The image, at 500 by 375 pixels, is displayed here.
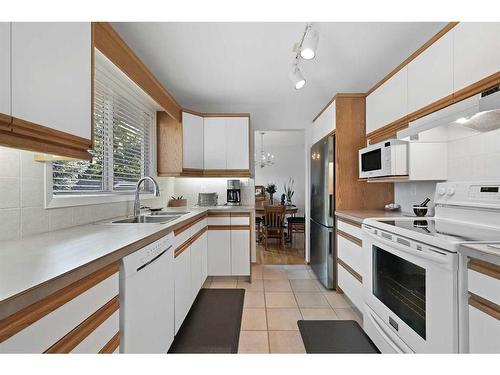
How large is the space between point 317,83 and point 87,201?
279 centimetres

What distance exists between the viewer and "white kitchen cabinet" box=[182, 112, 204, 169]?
10.7 feet

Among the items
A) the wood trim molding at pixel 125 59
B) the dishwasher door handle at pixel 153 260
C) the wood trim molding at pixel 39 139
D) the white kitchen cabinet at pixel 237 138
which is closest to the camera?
the wood trim molding at pixel 39 139

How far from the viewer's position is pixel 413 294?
1377mm

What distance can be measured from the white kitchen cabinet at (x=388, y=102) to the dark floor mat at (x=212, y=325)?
223cm

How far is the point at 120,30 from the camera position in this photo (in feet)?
6.49

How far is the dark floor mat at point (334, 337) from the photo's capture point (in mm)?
1779

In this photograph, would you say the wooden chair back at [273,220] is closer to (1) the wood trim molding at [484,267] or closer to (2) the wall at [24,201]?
(2) the wall at [24,201]

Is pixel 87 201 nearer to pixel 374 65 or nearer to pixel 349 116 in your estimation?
pixel 349 116

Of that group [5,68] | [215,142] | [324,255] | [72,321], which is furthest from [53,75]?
[324,255]

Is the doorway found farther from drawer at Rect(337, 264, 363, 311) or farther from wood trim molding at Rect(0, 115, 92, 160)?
wood trim molding at Rect(0, 115, 92, 160)

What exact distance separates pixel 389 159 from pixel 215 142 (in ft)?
7.21

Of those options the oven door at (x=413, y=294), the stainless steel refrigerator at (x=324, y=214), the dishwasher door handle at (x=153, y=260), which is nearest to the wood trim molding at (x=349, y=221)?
the stainless steel refrigerator at (x=324, y=214)

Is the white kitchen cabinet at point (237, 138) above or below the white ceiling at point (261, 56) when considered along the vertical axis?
below
